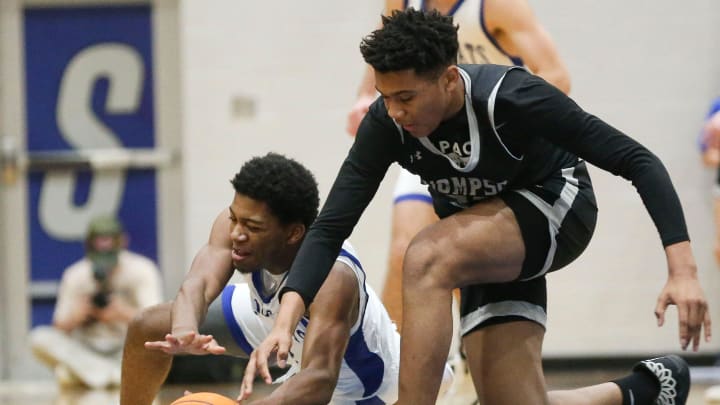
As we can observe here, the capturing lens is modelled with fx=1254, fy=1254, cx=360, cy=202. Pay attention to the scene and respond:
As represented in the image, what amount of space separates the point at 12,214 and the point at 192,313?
5.09 metres

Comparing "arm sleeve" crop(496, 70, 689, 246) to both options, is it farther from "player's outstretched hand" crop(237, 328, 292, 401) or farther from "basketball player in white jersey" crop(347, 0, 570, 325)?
"basketball player in white jersey" crop(347, 0, 570, 325)

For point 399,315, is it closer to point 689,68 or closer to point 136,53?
point 689,68

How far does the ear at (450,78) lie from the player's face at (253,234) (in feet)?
2.36

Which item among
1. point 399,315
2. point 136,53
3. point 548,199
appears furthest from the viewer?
point 136,53

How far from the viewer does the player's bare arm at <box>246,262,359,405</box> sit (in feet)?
10.6

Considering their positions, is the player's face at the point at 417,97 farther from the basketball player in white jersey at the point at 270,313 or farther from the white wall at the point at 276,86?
the white wall at the point at 276,86

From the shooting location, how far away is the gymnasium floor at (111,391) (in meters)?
6.56

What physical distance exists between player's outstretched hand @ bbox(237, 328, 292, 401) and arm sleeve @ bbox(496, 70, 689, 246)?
0.78 metres

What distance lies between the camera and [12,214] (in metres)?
8.27

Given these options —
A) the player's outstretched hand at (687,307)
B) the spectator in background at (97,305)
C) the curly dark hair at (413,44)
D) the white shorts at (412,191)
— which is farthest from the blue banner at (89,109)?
the player's outstretched hand at (687,307)

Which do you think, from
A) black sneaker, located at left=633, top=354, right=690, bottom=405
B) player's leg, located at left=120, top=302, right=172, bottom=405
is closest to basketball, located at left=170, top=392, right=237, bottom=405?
player's leg, located at left=120, top=302, right=172, bottom=405

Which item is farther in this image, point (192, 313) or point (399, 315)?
point (399, 315)

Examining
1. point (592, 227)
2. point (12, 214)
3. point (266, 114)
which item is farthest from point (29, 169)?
point (592, 227)

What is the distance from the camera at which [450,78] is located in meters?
3.15
